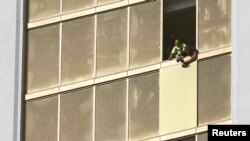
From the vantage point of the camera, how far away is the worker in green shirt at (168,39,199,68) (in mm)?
54312

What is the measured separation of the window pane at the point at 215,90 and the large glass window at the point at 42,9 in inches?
206

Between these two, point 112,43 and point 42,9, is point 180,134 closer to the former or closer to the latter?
point 112,43

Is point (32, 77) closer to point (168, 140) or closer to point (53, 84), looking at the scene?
point (53, 84)

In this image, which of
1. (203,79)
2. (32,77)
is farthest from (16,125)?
(203,79)

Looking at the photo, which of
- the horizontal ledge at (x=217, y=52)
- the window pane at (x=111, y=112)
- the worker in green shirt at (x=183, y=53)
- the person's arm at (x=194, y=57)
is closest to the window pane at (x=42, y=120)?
the window pane at (x=111, y=112)

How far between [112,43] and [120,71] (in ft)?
2.80

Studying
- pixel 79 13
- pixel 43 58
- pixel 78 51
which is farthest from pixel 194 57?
pixel 43 58

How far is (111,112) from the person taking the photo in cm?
5509

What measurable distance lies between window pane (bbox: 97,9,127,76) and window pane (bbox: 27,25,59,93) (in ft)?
4.64

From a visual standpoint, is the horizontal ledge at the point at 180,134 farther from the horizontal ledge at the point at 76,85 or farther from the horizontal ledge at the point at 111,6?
the horizontal ledge at the point at 111,6

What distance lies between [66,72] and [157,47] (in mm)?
2906

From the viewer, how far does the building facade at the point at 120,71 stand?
5384cm

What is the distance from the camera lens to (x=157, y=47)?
54969 mm
